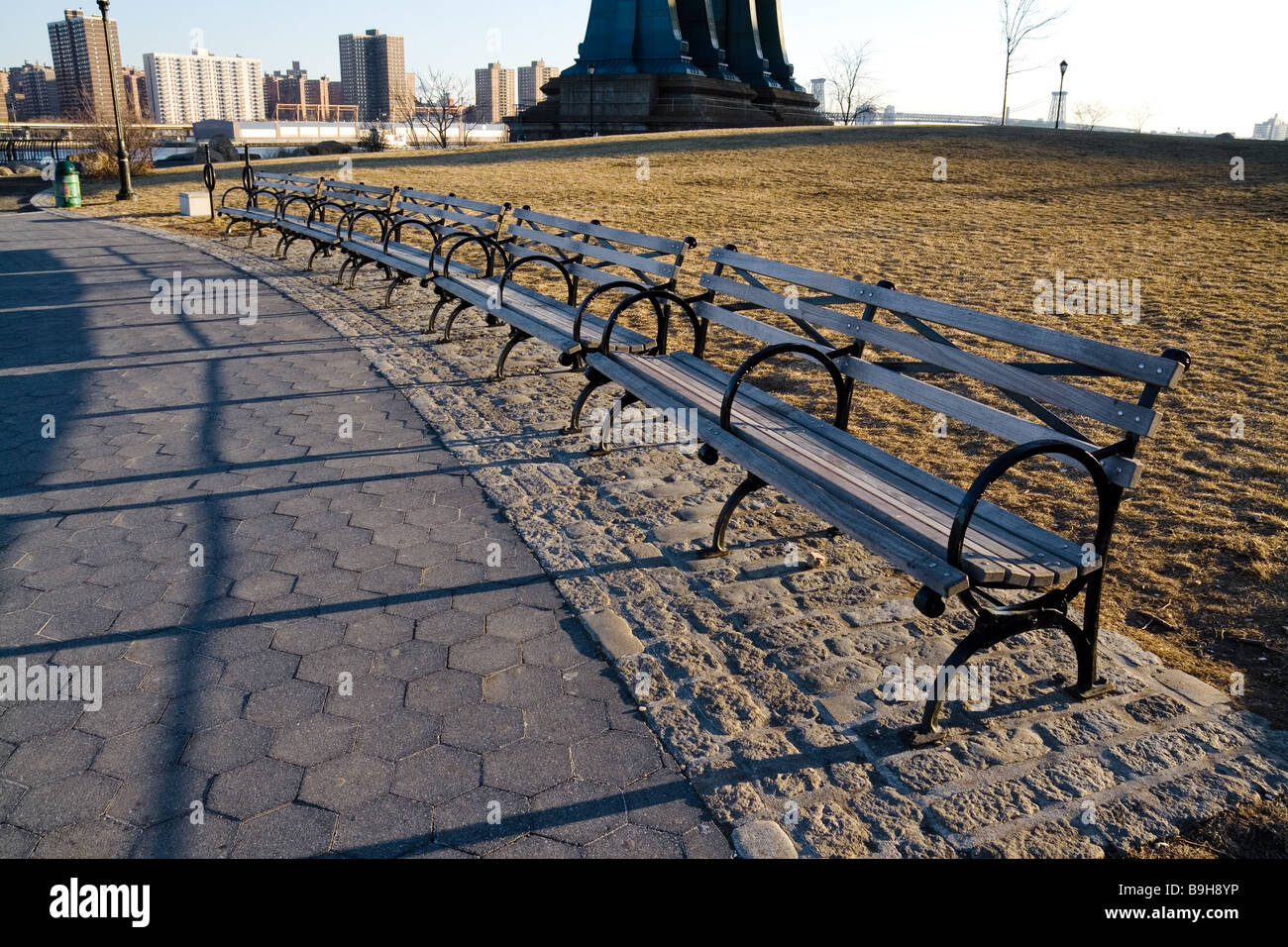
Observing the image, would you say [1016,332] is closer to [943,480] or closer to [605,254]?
[943,480]

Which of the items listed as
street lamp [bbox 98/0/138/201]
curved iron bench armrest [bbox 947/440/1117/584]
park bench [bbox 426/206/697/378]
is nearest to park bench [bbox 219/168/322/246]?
street lamp [bbox 98/0/138/201]

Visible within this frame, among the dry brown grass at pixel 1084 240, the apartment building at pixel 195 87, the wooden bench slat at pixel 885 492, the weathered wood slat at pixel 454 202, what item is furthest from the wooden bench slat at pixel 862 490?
the apartment building at pixel 195 87

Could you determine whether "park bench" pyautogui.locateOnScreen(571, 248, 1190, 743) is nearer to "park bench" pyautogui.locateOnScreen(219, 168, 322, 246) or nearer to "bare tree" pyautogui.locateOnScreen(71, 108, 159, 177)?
"park bench" pyautogui.locateOnScreen(219, 168, 322, 246)

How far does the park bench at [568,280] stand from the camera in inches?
222

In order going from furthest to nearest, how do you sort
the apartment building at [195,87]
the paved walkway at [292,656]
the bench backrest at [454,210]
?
the apartment building at [195,87] < the bench backrest at [454,210] < the paved walkway at [292,656]

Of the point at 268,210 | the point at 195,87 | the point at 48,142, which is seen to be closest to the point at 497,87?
the point at 195,87

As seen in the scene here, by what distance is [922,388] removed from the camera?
3654mm

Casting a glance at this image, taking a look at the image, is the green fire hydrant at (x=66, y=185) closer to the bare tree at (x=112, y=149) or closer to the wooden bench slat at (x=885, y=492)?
the bare tree at (x=112, y=149)

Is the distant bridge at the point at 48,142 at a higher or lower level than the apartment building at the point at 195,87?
lower

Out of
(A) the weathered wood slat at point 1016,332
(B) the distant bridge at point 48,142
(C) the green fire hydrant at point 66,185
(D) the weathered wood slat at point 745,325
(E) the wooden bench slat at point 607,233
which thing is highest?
(B) the distant bridge at point 48,142

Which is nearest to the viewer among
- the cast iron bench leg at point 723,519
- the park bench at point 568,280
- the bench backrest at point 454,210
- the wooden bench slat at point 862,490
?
the wooden bench slat at point 862,490

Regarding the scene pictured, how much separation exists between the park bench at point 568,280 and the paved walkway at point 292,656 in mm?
1104

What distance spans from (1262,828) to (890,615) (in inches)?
53.1

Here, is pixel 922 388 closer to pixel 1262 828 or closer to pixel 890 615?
pixel 890 615
